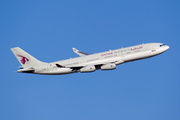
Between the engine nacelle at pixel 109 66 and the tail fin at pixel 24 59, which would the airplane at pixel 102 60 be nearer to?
the engine nacelle at pixel 109 66

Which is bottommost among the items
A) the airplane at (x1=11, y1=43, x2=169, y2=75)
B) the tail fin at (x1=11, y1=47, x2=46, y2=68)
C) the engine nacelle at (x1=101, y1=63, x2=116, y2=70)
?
the engine nacelle at (x1=101, y1=63, x2=116, y2=70)

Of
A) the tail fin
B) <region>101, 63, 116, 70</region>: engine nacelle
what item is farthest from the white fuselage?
the tail fin

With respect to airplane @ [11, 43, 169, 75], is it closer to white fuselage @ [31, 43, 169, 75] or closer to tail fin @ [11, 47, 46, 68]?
white fuselage @ [31, 43, 169, 75]

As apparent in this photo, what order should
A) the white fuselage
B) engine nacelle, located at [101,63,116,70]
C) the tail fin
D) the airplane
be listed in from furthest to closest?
1. the tail fin
2. the white fuselage
3. the airplane
4. engine nacelle, located at [101,63,116,70]

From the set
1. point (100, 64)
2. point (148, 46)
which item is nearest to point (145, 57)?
point (148, 46)

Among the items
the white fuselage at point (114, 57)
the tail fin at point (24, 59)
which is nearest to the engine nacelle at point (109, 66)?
the white fuselage at point (114, 57)

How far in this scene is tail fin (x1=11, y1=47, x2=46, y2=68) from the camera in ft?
229

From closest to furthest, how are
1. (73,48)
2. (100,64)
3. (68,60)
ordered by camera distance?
1. (100,64)
2. (68,60)
3. (73,48)

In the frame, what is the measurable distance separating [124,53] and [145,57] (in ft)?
21.0

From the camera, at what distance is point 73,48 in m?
82.8

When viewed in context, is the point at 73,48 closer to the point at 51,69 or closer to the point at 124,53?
the point at 51,69

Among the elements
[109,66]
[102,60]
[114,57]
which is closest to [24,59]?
[102,60]

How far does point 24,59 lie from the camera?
70.1 metres

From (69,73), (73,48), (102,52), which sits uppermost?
(73,48)
